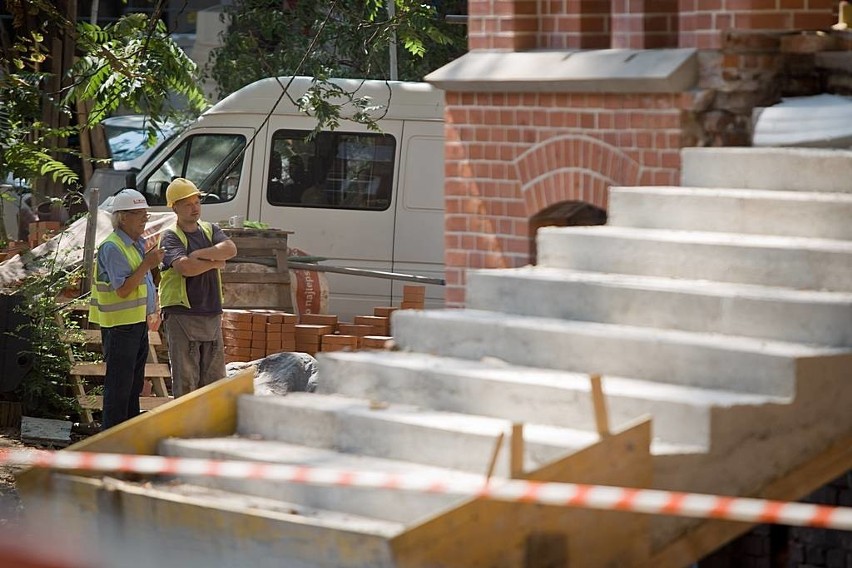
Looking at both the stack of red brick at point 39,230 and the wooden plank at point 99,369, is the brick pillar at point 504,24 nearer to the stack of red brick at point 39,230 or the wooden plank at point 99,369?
the wooden plank at point 99,369

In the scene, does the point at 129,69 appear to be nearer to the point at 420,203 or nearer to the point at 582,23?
the point at 582,23

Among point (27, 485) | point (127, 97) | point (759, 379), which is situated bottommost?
point (27, 485)

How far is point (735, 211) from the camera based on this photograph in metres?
7.54

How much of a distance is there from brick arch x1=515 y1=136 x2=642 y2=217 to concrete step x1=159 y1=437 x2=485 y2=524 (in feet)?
7.78

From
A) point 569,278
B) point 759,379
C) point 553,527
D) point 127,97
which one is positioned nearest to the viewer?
point 553,527

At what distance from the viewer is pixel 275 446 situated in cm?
713

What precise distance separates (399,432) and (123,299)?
4.62 m

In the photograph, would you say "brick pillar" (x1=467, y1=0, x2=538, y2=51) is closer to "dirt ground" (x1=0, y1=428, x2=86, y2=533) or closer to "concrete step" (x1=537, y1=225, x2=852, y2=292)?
"concrete step" (x1=537, y1=225, x2=852, y2=292)

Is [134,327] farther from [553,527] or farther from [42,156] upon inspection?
[553,527]

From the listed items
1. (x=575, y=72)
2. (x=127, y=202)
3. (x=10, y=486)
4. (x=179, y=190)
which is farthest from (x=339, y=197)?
(x=575, y=72)

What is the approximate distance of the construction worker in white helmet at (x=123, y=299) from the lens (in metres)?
10.8

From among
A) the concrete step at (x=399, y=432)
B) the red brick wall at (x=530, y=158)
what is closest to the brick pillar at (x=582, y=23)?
the red brick wall at (x=530, y=158)

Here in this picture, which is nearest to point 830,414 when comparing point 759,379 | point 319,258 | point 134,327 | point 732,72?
point 759,379

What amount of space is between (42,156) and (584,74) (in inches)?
233
